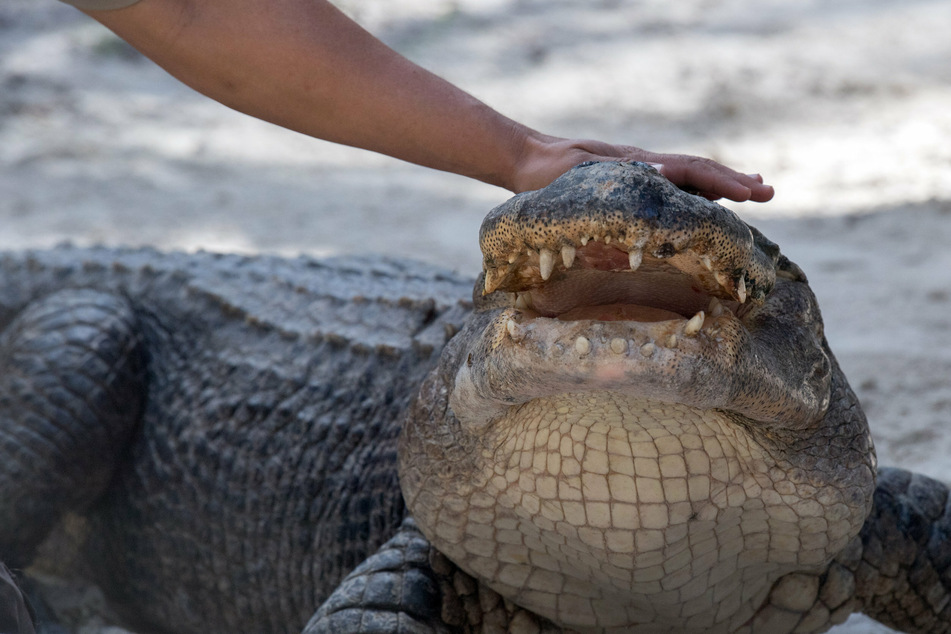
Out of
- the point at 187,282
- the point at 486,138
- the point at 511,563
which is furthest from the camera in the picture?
the point at 187,282

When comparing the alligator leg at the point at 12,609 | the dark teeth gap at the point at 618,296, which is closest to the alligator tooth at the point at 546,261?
the dark teeth gap at the point at 618,296

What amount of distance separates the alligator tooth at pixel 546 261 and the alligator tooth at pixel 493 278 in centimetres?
12

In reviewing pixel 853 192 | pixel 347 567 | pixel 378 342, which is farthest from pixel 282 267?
pixel 853 192

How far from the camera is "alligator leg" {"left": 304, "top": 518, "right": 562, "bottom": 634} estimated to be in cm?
185

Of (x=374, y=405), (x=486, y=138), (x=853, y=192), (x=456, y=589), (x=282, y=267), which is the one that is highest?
(x=853, y=192)

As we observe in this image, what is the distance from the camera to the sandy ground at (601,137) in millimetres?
4215

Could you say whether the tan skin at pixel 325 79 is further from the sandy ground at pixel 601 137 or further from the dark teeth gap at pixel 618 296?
the sandy ground at pixel 601 137

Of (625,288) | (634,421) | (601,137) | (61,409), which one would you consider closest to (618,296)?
(625,288)

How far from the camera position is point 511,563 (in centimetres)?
179

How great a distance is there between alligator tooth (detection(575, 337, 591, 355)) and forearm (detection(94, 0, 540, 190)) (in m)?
0.97

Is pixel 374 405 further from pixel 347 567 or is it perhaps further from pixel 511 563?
pixel 511 563

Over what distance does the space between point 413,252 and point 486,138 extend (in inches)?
110

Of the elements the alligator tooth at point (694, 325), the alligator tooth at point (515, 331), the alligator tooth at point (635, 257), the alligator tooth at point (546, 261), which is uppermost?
the alligator tooth at point (635, 257)

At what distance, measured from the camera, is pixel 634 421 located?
1477 mm
